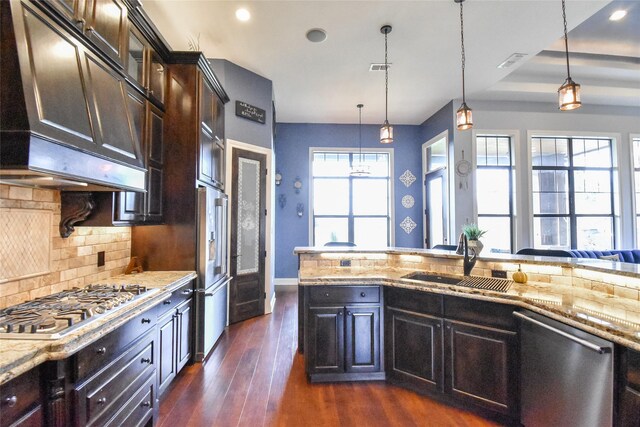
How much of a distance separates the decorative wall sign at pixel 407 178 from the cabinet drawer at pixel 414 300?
14.7 ft

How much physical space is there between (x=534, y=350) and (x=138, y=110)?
3312mm

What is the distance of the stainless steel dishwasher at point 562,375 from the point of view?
4.66 feet

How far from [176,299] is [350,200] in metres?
4.66

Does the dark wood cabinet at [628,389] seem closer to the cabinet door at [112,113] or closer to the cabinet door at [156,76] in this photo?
the cabinet door at [112,113]

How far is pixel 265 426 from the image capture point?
6.60 ft

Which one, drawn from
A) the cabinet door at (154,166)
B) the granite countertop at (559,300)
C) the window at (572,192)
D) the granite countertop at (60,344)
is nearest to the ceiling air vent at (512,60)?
the window at (572,192)

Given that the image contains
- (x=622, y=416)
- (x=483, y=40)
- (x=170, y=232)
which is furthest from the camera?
(x=483, y=40)

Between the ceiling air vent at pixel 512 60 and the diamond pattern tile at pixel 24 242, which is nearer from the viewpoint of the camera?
the diamond pattern tile at pixel 24 242

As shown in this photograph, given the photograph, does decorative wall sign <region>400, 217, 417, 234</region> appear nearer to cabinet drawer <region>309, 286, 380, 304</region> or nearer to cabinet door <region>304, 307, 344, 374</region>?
cabinet drawer <region>309, 286, 380, 304</region>

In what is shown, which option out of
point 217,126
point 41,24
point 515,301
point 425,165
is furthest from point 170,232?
point 425,165

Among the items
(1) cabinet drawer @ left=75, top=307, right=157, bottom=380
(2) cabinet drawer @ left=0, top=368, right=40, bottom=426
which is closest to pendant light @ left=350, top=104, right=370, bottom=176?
(1) cabinet drawer @ left=75, top=307, right=157, bottom=380

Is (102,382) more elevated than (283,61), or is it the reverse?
(283,61)

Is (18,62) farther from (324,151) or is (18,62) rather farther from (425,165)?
(425,165)

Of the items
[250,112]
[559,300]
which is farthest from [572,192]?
[250,112]
